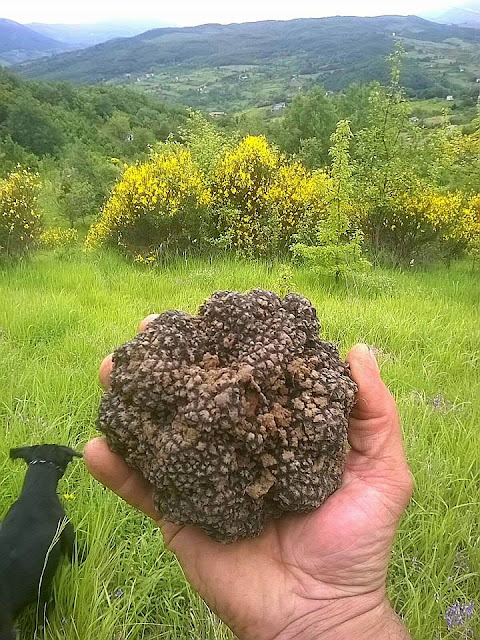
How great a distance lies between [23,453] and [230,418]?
5.16 feet

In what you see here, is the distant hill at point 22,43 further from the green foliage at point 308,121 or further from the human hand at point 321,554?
the human hand at point 321,554

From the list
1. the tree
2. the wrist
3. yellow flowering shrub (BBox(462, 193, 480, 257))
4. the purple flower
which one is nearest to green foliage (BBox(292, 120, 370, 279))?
yellow flowering shrub (BBox(462, 193, 480, 257))

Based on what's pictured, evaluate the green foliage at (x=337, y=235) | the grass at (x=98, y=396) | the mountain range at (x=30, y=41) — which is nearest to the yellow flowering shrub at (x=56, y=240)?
the grass at (x=98, y=396)

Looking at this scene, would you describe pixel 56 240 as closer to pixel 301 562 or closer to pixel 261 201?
pixel 261 201

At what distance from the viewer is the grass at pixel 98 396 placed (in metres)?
2.14

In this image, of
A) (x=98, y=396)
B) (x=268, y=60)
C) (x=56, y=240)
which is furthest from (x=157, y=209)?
(x=268, y=60)

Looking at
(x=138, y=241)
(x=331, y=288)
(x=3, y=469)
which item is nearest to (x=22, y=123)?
(x=138, y=241)

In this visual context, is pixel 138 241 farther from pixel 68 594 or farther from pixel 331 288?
pixel 68 594

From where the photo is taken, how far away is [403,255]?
8.23 m

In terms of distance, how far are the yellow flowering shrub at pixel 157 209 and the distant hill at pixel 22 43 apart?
454 ft

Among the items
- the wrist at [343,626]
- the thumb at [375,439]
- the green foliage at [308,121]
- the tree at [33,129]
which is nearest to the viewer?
the wrist at [343,626]

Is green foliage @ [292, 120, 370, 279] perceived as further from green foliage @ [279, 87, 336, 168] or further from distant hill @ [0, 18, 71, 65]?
distant hill @ [0, 18, 71, 65]

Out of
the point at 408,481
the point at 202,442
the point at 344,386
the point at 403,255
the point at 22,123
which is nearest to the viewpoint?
the point at 202,442

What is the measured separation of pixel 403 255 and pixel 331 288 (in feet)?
9.29
